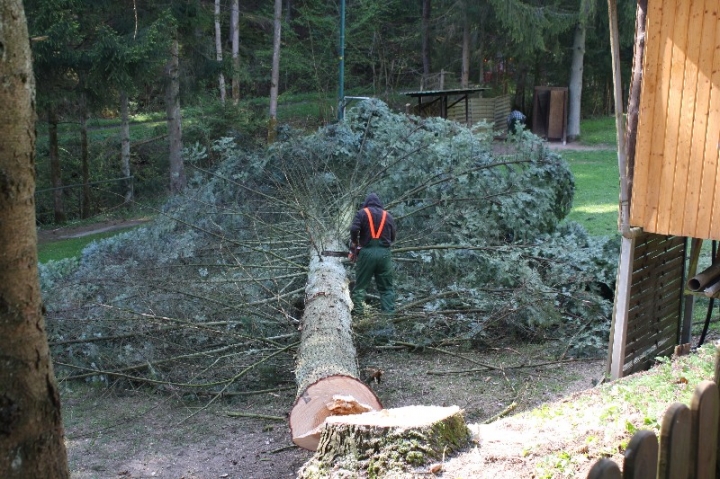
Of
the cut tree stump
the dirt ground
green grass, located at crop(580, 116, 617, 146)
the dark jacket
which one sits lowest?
the dirt ground

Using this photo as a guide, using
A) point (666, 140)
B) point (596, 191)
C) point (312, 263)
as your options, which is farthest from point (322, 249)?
point (596, 191)

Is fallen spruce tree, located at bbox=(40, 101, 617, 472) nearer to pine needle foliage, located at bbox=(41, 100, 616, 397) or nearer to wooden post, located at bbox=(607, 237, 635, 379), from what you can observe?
pine needle foliage, located at bbox=(41, 100, 616, 397)

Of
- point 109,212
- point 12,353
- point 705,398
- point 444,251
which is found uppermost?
point 12,353

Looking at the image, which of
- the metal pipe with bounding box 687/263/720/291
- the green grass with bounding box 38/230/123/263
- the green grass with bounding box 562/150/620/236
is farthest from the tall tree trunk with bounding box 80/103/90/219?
the metal pipe with bounding box 687/263/720/291

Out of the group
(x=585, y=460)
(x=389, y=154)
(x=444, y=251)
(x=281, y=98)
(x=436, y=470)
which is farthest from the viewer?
(x=281, y=98)

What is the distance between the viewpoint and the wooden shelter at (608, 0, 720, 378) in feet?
19.9

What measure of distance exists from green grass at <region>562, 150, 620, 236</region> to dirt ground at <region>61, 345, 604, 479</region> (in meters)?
6.05

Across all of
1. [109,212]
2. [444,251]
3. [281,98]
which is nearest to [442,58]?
[281,98]

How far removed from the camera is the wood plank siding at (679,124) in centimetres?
605

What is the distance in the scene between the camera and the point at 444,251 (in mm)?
10242

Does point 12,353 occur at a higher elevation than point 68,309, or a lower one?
higher

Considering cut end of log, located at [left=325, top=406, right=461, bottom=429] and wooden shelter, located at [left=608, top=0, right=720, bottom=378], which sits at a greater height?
wooden shelter, located at [left=608, top=0, right=720, bottom=378]

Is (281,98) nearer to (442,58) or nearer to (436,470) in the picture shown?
(442,58)

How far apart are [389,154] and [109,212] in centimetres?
1146
